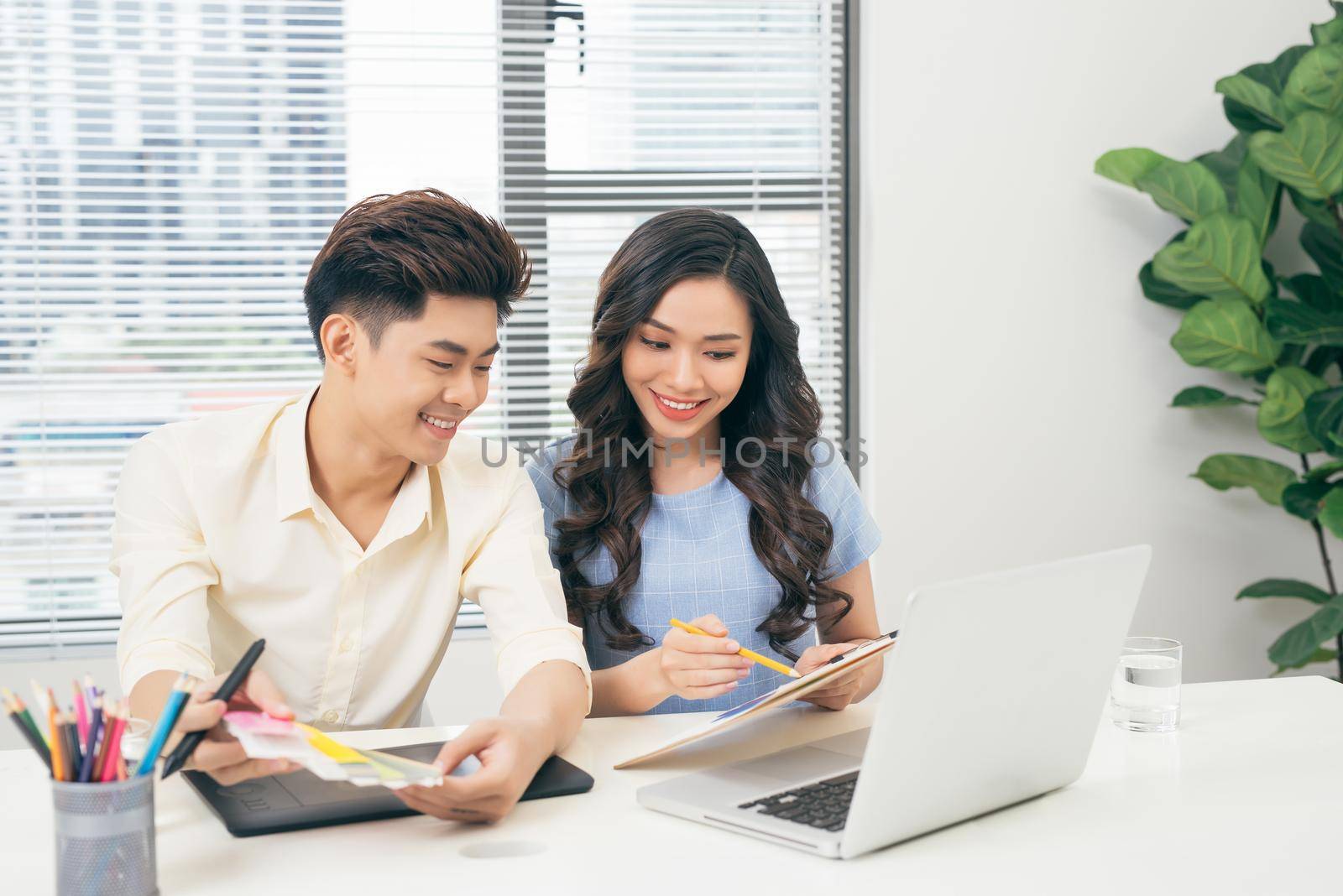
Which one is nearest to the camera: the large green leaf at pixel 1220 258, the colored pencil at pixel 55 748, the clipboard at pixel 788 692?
the colored pencil at pixel 55 748

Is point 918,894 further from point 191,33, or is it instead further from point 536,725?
point 191,33

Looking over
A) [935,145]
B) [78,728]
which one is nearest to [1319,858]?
[78,728]

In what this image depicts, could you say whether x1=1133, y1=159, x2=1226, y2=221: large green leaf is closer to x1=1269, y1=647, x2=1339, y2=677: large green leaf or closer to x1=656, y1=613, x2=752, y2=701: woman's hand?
x1=1269, y1=647, x2=1339, y2=677: large green leaf

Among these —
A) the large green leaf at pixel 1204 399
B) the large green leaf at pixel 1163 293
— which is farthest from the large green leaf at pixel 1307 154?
the large green leaf at pixel 1204 399

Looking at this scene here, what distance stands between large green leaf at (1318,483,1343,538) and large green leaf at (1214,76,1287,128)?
83 cm

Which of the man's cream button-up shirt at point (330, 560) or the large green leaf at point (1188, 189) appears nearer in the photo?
the man's cream button-up shirt at point (330, 560)

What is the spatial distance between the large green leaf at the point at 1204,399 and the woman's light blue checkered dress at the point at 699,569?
1.35 metres

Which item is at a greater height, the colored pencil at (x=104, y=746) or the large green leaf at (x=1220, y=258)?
the large green leaf at (x=1220, y=258)

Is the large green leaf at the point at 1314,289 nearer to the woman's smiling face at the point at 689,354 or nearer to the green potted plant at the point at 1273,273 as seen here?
the green potted plant at the point at 1273,273

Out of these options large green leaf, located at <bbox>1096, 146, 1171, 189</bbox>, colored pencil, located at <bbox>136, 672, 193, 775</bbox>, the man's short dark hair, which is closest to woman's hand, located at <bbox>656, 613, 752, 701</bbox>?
the man's short dark hair

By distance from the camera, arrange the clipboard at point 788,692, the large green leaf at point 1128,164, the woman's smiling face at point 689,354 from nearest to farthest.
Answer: the clipboard at point 788,692, the woman's smiling face at point 689,354, the large green leaf at point 1128,164

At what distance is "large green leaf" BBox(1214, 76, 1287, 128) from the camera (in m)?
2.68

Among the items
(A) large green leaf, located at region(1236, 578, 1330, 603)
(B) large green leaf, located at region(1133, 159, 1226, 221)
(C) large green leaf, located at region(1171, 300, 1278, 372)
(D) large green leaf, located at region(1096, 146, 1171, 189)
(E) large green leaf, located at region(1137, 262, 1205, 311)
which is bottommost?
(A) large green leaf, located at region(1236, 578, 1330, 603)

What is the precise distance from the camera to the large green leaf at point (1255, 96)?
2684 mm
